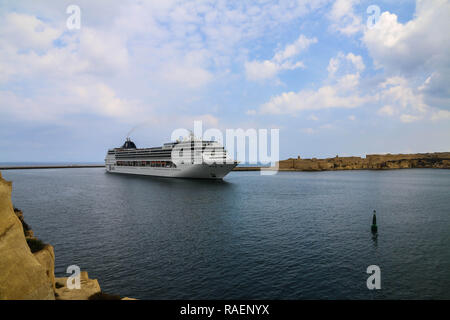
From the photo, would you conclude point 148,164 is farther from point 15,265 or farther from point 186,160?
point 15,265

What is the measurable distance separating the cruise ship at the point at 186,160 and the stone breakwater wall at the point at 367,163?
10874 centimetres

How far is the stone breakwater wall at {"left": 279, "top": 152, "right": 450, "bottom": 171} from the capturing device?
17175 centimetres

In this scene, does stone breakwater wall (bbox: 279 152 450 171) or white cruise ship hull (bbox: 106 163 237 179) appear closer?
white cruise ship hull (bbox: 106 163 237 179)

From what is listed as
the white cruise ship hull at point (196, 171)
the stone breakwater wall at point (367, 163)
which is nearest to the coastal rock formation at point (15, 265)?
the white cruise ship hull at point (196, 171)

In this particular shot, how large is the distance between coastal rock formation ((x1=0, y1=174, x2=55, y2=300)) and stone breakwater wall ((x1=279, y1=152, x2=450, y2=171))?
169842 mm

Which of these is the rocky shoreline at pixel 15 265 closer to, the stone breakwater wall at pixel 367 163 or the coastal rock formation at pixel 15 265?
the coastal rock formation at pixel 15 265

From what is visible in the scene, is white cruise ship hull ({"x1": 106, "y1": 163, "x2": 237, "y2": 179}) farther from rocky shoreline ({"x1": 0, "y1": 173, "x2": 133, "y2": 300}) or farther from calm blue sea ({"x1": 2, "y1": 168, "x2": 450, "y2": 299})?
rocky shoreline ({"x1": 0, "y1": 173, "x2": 133, "y2": 300})

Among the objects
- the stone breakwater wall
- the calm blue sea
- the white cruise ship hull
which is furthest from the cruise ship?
the stone breakwater wall

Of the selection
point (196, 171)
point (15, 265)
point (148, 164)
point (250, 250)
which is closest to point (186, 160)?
point (196, 171)

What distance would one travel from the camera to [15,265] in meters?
6.76

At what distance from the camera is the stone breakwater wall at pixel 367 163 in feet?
563

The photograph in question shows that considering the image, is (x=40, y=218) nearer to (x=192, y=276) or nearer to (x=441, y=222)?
(x=192, y=276)
